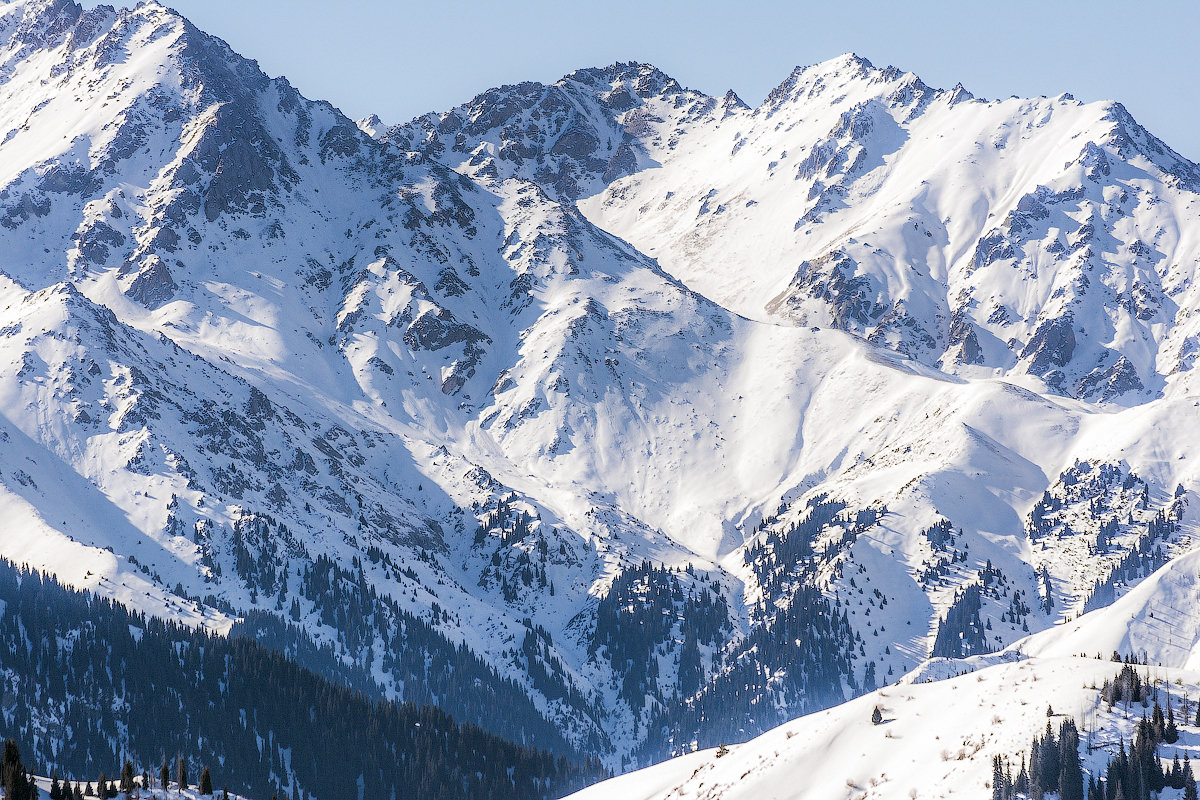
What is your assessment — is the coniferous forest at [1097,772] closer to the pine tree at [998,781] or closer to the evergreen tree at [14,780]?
the pine tree at [998,781]

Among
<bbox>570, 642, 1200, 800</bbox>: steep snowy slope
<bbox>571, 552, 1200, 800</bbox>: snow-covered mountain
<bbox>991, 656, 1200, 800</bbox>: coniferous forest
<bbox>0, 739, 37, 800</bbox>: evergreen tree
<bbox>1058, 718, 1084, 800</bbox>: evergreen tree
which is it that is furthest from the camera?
<bbox>571, 552, 1200, 800</bbox>: snow-covered mountain

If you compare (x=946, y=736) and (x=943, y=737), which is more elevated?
(x=946, y=736)

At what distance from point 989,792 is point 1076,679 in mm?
20353

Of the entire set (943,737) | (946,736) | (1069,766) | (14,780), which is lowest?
(14,780)

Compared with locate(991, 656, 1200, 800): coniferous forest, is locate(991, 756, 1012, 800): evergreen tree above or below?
below

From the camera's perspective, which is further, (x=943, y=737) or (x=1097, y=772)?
(x=943, y=737)

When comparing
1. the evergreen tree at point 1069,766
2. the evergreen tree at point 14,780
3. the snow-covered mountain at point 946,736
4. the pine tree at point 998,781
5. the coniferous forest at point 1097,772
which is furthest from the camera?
the snow-covered mountain at point 946,736

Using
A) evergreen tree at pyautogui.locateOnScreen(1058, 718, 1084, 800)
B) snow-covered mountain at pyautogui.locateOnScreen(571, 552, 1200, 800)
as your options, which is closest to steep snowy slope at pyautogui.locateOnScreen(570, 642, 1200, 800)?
snow-covered mountain at pyautogui.locateOnScreen(571, 552, 1200, 800)

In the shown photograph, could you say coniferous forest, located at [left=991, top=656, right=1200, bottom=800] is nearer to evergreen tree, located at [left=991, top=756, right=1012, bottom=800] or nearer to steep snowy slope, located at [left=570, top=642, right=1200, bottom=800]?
evergreen tree, located at [left=991, top=756, right=1012, bottom=800]

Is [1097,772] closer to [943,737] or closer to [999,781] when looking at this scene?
[999,781]

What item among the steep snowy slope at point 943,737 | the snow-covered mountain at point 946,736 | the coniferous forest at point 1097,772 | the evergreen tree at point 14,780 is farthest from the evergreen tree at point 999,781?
the evergreen tree at point 14,780

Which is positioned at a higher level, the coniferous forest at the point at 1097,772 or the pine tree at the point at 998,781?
the coniferous forest at the point at 1097,772

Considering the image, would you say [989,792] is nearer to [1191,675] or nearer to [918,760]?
[918,760]

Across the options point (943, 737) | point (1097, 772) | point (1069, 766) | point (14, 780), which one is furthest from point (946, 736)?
point (14, 780)
